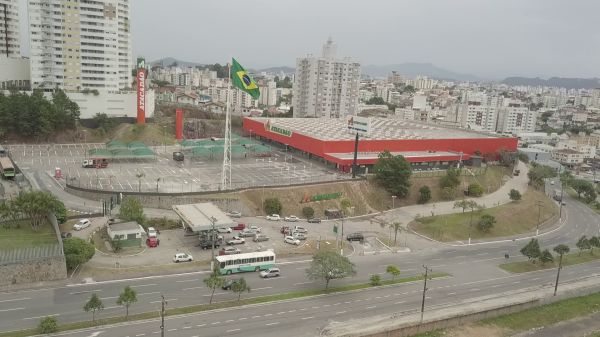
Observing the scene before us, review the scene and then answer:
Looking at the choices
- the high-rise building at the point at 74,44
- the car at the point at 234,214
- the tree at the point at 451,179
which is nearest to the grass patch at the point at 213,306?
the car at the point at 234,214

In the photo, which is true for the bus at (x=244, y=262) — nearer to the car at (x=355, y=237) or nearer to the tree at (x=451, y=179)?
the car at (x=355, y=237)

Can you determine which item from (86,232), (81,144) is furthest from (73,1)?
(86,232)

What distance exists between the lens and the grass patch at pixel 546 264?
156 ft

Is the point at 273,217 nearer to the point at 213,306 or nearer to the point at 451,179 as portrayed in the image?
the point at 213,306

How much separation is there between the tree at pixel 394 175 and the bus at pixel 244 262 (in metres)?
30.6

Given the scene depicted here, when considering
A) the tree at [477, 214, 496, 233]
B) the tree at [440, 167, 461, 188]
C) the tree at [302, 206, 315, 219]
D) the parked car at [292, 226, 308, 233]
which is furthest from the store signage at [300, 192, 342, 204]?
the tree at [440, 167, 461, 188]

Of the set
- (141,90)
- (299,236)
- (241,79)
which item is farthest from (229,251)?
(141,90)

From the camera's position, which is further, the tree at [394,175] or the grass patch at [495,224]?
the tree at [394,175]

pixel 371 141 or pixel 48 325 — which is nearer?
pixel 48 325

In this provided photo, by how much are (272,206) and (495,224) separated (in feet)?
92.6

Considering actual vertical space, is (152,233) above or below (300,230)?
above

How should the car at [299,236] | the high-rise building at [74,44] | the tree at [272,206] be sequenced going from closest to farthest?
the car at [299,236] < the tree at [272,206] < the high-rise building at [74,44]

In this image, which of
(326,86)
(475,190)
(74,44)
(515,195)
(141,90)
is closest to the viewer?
(515,195)

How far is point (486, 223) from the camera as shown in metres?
57.6
